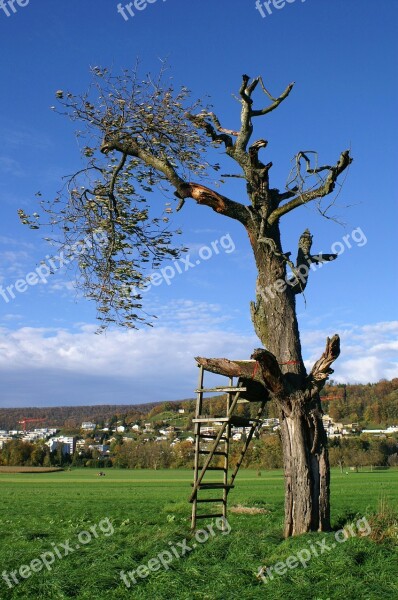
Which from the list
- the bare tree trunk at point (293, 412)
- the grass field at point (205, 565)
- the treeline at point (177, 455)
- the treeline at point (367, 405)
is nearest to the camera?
the grass field at point (205, 565)

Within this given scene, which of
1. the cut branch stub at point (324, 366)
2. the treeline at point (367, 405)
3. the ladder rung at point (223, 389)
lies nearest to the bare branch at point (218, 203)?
the cut branch stub at point (324, 366)

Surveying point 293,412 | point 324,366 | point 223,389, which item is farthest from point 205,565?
point 223,389

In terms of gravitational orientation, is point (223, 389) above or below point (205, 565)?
above

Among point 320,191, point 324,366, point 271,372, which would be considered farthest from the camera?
point 320,191

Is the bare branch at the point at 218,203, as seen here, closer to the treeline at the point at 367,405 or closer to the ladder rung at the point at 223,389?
the ladder rung at the point at 223,389

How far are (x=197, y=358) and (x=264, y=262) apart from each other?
2866mm

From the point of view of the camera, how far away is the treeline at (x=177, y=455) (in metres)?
87.6

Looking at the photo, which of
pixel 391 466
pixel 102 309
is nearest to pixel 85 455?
pixel 391 466

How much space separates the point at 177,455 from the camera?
101688 mm

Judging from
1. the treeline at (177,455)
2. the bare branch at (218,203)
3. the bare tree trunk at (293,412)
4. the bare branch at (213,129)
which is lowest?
the treeline at (177,455)

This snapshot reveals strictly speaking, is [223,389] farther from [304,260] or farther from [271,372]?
[304,260]

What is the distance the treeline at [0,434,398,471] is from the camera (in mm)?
87625

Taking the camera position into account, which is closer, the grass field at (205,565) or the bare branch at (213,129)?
the grass field at (205,565)

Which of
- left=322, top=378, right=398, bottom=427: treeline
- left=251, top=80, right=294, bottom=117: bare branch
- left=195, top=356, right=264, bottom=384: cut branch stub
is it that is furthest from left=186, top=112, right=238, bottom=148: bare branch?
left=322, top=378, right=398, bottom=427: treeline
